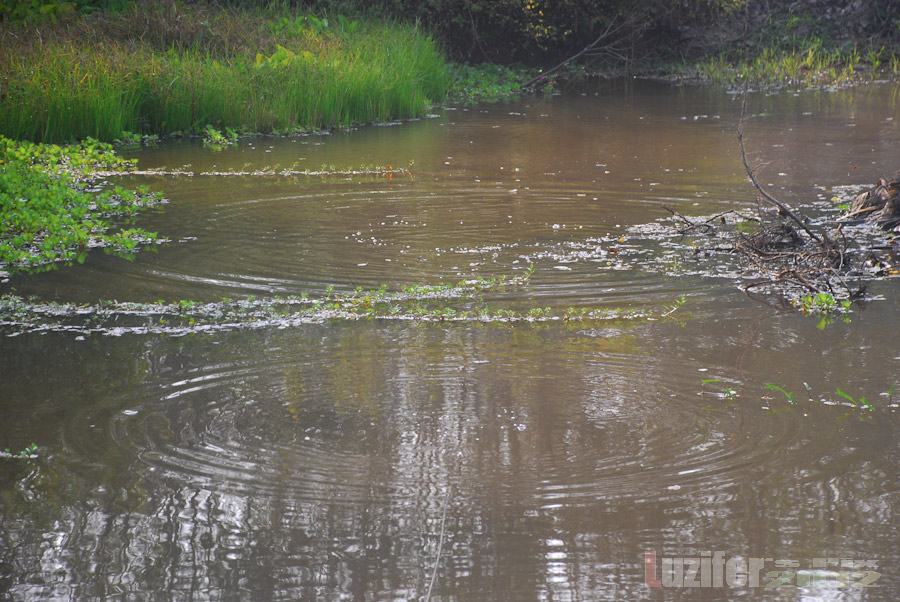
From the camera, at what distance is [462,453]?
Result: 3275 mm

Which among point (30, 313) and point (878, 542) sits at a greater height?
point (878, 542)

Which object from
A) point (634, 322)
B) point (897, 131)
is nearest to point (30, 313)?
point (634, 322)

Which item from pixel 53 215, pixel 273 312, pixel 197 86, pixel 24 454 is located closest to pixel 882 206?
pixel 273 312

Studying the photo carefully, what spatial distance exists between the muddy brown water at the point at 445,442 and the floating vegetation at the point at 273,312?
12 centimetres

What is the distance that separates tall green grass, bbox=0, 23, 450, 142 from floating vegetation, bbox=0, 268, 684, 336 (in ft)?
20.0

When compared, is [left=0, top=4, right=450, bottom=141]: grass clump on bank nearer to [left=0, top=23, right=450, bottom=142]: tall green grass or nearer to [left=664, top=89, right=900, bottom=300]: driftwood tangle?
[left=0, top=23, right=450, bottom=142]: tall green grass

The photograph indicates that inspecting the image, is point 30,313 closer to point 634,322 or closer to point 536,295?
point 536,295

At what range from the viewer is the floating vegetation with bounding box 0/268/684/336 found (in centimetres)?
466

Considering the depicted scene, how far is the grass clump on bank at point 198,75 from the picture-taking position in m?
10.5

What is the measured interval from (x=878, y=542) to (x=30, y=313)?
4097 mm

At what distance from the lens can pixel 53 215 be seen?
641cm

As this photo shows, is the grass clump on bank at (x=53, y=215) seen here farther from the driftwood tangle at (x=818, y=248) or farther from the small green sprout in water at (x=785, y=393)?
the small green sprout in water at (x=785, y=393)

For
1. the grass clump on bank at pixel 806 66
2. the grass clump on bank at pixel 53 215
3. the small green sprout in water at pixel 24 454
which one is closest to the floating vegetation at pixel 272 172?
the grass clump on bank at pixel 53 215

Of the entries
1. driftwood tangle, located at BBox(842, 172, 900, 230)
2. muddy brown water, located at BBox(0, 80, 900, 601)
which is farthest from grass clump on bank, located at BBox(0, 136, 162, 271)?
driftwood tangle, located at BBox(842, 172, 900, 230)
